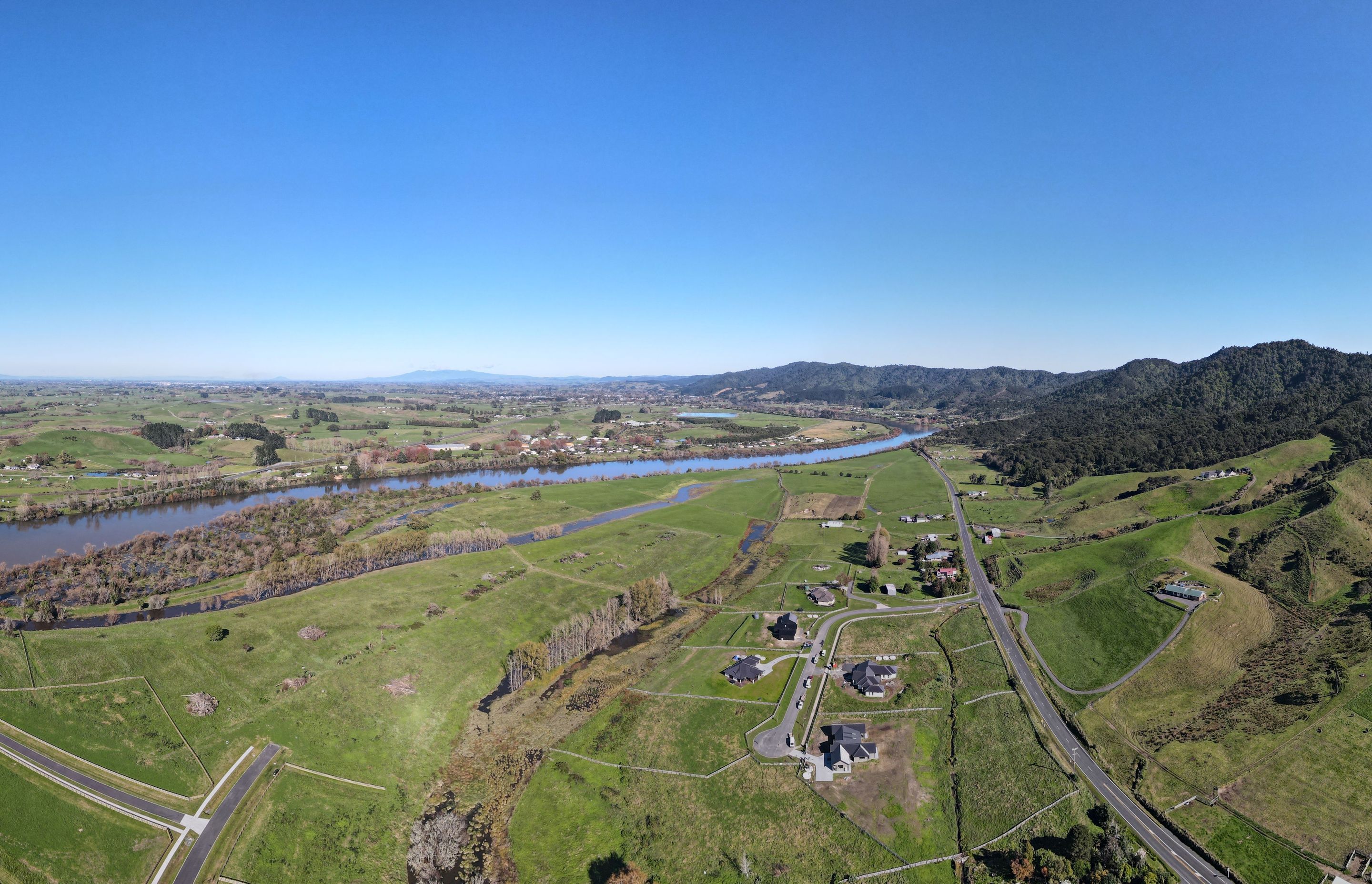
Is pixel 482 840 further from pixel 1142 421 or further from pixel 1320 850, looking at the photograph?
pixel 1142 421

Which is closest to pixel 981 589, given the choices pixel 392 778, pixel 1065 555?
pixel 1065 555

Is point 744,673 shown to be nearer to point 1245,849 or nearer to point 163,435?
point 1245,849

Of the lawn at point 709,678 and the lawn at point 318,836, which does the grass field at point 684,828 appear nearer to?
the lawn at point 318,836

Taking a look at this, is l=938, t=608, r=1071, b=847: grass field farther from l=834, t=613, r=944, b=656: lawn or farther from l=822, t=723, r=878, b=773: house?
l=822, t=723, r=878, b=773: house

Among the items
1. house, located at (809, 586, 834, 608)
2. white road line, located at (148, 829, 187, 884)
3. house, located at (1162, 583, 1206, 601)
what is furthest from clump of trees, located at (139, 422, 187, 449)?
house, located at (1162, 583, 1206, 601)

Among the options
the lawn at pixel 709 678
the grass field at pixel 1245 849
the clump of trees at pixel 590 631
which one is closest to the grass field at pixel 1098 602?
the grass field at pixel 1245 849

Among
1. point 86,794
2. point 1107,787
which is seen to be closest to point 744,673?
point 1107,787
